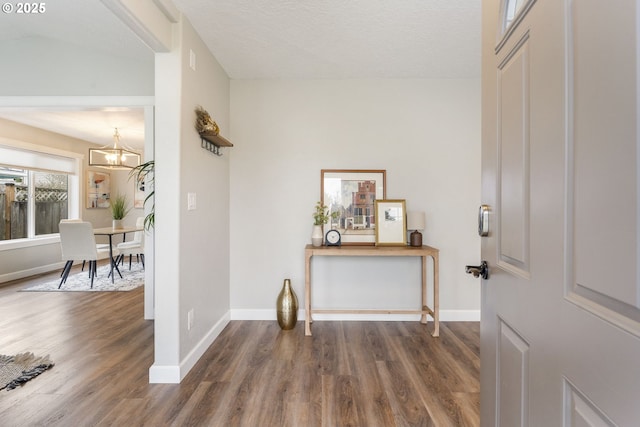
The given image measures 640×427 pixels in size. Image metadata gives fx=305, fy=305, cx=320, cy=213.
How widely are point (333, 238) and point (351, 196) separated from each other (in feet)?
1.55

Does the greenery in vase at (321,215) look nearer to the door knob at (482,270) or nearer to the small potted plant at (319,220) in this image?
the small potted plant at (319,220)

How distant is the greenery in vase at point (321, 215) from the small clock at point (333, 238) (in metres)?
0.13

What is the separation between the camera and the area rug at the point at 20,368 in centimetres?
199

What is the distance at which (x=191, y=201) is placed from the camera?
7.26 feet

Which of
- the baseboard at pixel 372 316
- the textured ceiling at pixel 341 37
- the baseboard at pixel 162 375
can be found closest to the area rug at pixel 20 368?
the baseboard at pixel 162 375

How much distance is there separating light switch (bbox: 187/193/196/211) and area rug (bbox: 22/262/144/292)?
2922 millimetres

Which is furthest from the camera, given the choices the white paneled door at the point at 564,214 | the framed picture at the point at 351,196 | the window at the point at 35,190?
the window at the point at 35,190

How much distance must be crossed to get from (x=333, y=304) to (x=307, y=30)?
2.47 m

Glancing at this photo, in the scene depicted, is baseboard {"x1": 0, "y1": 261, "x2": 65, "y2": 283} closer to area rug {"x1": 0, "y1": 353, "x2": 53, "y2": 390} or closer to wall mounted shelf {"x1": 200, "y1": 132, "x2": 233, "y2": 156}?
area rug {"x1": 0, "y1": 353, "x2": 53, "y2": 390}

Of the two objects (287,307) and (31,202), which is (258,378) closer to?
(287,307)

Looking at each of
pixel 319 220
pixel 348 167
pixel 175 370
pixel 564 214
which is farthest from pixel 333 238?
pixel 564 214

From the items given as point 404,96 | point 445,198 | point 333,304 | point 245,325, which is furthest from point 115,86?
point 445,198

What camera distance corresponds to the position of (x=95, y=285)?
4.48 metres

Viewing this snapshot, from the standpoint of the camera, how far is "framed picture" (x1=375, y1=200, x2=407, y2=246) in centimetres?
299
